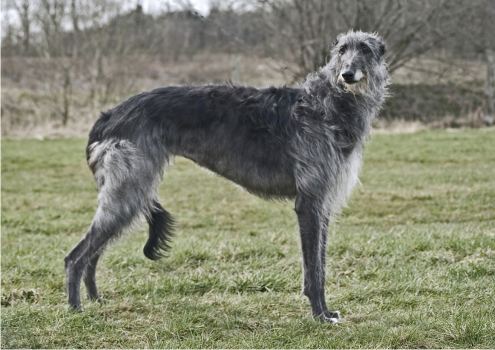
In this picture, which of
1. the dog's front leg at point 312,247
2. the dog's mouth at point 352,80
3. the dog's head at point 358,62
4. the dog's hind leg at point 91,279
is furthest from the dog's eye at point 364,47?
the dog's hind leg at point 91,279

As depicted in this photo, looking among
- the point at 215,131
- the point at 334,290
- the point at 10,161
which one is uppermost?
the point at 215,131

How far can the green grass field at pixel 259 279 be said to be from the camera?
4316mm

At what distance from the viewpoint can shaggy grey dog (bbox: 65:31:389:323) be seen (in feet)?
15.5

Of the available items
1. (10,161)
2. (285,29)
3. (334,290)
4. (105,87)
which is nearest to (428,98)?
(285,29)

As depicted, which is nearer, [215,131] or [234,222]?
[215,131]

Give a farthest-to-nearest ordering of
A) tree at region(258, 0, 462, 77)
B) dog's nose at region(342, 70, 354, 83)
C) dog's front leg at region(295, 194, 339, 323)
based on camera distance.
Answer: tree at region(258, 0, 462, 77)
dog's front leg at region(295, 194, 339, 323)
dog's nose at region(342, 70, 354, 83)

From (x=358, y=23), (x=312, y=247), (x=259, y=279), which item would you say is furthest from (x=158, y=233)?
(x=358, y=23)

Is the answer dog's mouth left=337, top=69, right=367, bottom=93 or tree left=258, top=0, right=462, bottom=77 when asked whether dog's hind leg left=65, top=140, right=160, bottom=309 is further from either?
tree left=258, top=0, right=462, bottom=77

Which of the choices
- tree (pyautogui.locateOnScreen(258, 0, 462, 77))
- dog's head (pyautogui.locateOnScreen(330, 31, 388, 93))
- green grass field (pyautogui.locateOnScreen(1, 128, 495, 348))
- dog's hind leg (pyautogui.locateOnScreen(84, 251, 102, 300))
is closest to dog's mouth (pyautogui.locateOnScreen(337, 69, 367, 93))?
dog's head (pyautogui.locateOnScreen(330, 31, 388, 93))

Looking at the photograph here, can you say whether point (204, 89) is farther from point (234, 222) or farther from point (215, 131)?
point (234, 222)

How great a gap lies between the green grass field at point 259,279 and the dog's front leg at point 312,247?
0.22 metres

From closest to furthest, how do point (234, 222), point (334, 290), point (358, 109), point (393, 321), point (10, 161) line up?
point (393, 321)
point (358, 109)
point (334, 290)
point (234, 222)
point (10, 161)

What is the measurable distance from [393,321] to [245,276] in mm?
1502

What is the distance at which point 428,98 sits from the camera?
2202 cm
